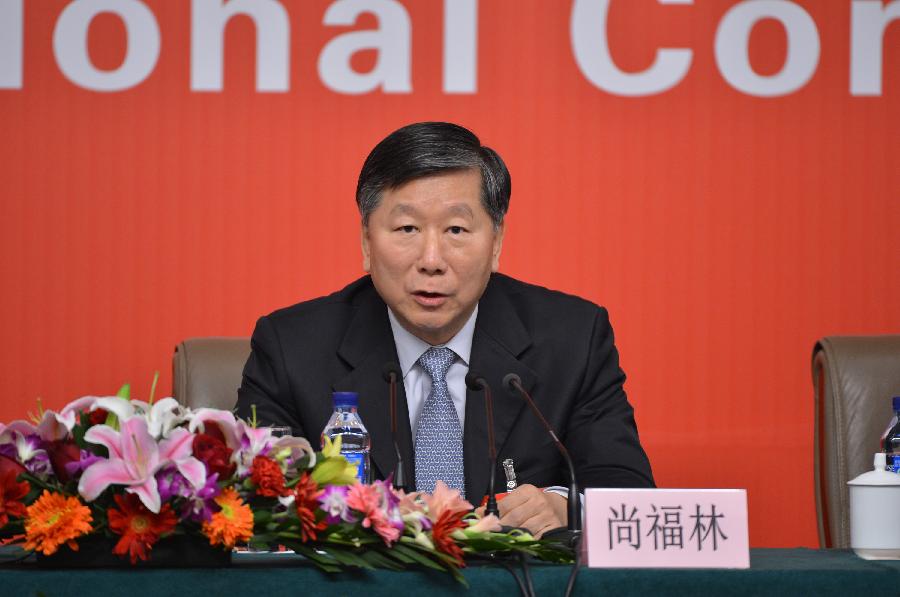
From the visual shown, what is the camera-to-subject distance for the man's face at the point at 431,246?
2.04 metres

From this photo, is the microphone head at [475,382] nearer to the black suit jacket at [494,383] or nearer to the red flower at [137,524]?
the black suit jacket at [494,383]

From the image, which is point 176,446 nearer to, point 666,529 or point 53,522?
point 53,522

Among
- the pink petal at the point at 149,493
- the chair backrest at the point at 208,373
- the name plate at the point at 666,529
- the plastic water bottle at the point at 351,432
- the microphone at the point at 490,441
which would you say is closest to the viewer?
the pink petal at the point at 149,493

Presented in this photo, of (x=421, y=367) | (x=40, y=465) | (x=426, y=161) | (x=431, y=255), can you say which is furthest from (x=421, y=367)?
(x=40, y=465)

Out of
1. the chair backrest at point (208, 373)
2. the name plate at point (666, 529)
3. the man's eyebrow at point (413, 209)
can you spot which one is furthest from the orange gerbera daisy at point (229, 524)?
the chair backrest at point (208, 373)

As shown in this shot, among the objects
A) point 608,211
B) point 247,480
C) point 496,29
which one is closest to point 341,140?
point 496,29

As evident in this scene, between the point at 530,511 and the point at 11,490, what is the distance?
2.40ft

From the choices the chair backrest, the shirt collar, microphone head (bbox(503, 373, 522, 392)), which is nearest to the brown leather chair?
the shirt collar

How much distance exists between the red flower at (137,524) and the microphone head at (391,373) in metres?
0.59

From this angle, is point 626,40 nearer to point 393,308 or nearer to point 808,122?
point 808,122

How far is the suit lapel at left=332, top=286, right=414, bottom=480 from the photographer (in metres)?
2.02

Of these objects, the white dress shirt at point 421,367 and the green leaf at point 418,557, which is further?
the white dress shirt at point 421,367

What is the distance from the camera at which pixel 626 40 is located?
3010 mm

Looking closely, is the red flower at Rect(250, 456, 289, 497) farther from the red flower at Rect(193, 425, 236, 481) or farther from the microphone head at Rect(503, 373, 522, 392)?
the microphone head at Rect(503, 373, 522, 392)
